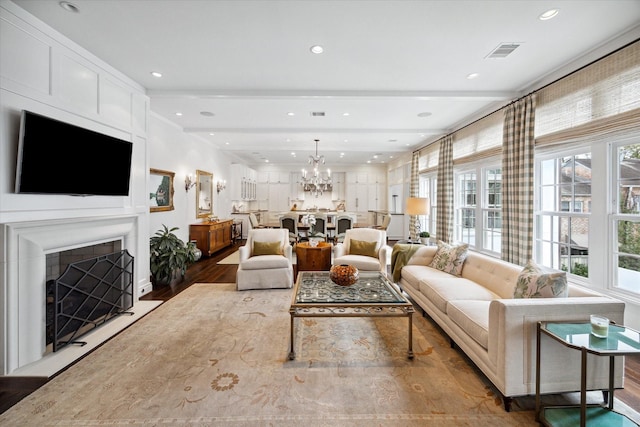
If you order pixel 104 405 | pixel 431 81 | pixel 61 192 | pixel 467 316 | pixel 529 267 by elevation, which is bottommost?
pixel 104 405

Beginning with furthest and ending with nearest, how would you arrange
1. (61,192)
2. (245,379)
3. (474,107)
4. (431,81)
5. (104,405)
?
(474,107) → (431,81) → (61,192) → (245,379) → (104,405)

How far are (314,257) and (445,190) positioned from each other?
118 inches

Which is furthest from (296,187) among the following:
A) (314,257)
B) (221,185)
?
(314,257)

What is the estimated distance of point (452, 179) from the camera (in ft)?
17.4

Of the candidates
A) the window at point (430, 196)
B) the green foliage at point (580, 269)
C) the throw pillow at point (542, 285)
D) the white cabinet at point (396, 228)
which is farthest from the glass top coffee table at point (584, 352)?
the white cabinet at point (396, 228)

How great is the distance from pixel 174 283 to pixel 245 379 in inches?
115

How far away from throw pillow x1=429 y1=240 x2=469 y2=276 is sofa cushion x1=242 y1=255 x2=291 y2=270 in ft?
7.04

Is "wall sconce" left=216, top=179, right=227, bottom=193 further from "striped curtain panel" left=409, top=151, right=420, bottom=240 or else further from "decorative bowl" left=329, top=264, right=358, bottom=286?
"decorative bowl" left=329, top=264, right=358, bottom=286

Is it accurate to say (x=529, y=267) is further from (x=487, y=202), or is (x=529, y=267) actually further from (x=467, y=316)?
(x=487, y=202)

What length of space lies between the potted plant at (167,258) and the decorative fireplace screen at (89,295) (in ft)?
2.33

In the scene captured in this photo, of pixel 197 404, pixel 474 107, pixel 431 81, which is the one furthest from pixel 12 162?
pixel 474 107

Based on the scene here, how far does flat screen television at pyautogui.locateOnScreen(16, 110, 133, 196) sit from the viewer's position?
7.19 ft

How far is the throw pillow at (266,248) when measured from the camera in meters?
4.34

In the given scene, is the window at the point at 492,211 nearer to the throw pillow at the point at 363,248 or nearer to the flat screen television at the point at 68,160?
the throw pillow at the point at 363,248
